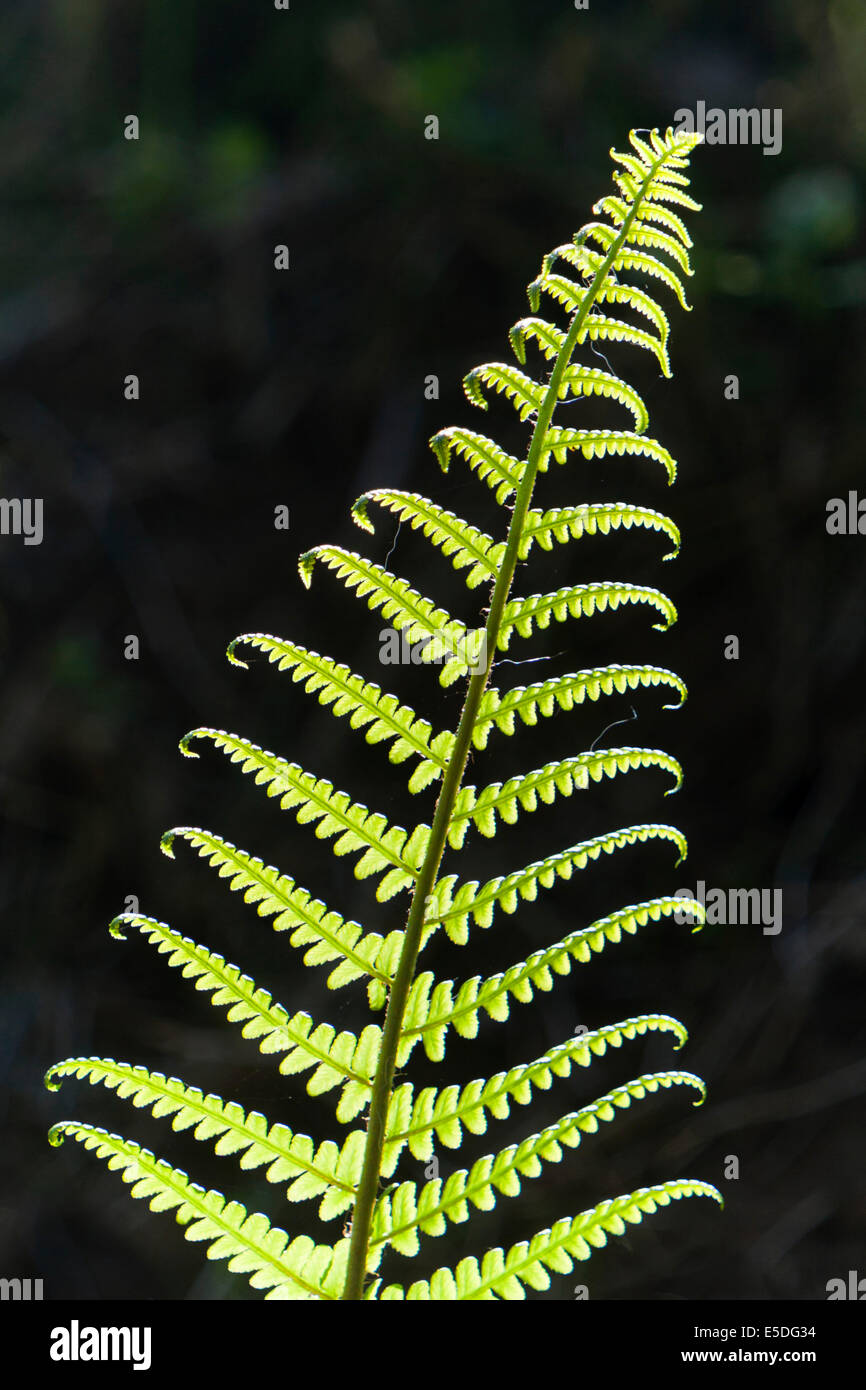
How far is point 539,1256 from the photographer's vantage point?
548mm

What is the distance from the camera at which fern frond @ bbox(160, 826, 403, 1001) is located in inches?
22.9

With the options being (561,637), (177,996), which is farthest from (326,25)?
(177,996)

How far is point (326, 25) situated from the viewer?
2686 mm

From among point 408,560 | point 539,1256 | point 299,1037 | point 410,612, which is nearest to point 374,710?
point 410,612

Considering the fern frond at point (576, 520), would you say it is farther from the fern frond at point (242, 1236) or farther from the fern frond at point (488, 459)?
the fern frond at point (242, 1236)

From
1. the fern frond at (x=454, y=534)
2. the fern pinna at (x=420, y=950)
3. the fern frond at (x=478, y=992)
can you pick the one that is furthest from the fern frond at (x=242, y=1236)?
the fern frond at (x=454, y=534)

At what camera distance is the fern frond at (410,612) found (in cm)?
59

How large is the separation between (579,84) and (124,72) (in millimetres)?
1062

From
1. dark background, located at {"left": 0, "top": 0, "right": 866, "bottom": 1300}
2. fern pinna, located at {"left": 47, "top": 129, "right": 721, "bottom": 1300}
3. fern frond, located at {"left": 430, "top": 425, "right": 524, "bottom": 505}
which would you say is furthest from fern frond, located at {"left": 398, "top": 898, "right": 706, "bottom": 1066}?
dark background, located at {"left": 0, "top": 0, "right": 866, "bottom": 1300}

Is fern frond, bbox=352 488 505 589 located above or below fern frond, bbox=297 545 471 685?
above

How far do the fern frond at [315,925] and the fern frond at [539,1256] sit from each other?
14cm

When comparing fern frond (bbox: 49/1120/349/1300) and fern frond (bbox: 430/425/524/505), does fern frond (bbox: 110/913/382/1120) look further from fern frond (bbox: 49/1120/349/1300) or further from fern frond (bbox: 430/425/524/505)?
fern frond (bbox: 430/425/524/505)
